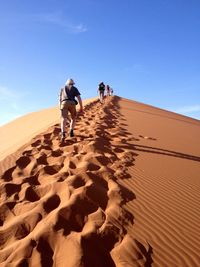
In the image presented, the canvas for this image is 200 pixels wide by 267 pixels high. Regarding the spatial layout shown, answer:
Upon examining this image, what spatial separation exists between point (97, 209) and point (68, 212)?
1.31ft

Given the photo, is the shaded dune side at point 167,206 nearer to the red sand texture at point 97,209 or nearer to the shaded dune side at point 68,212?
the red sand texture at point 97,209

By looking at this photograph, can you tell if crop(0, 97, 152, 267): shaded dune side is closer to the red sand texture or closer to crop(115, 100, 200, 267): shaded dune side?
the red sand texture

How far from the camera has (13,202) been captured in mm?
4250

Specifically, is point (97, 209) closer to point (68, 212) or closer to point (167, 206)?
point (68, 212)

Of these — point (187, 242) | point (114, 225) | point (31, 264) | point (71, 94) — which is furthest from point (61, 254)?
point (71, 94)

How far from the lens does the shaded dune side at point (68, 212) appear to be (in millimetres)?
3059

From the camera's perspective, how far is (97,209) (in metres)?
3.98

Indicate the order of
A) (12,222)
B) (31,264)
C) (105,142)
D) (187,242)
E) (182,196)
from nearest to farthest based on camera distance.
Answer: (31,264), (187,242), (12,222), (182,196), (105,142)

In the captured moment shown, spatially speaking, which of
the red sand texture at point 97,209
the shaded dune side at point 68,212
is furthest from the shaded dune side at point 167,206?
the shaded dune side at point 68,212

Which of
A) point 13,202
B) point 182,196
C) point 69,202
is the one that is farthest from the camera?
point 182,196

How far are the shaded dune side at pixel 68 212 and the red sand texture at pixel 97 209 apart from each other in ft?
0.03

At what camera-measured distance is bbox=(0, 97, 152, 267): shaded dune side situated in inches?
120

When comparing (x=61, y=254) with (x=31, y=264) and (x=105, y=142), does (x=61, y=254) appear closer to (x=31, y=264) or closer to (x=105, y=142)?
(x=31, y=264)

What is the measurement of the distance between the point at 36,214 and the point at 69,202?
0.44 m
